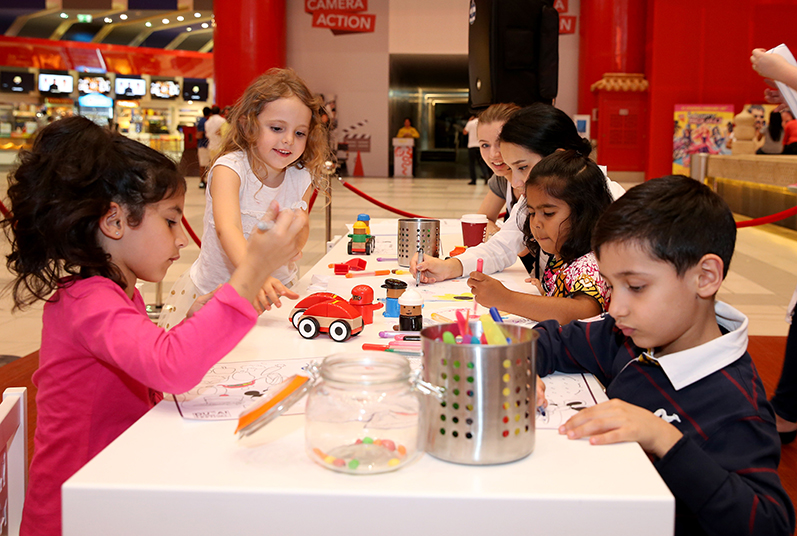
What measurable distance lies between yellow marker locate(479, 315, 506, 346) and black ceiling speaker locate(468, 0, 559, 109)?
311 cm

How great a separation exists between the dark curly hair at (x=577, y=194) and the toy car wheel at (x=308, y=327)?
28.4 inches

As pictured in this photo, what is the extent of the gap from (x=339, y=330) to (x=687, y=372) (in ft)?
2.18

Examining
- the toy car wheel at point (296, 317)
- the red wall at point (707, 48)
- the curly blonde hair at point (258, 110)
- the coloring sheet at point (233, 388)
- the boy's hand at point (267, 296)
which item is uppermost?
the red wall at point (707, 48)

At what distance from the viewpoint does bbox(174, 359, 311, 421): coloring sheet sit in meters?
1.06

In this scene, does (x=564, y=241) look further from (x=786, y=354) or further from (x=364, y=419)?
(x=786, y=354)

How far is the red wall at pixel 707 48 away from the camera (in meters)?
11.7

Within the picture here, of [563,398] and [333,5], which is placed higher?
[333,5]

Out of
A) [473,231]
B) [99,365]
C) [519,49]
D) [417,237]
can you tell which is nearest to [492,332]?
[99,365]

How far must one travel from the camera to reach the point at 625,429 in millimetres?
932

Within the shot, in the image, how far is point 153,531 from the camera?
80 centimetres

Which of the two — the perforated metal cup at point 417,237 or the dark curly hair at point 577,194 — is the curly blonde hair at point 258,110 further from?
the dark curly hair at point 577,194

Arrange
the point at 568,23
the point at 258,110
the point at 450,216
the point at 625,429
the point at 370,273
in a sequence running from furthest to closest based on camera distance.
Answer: the point at 568,23
the point at 450,216
the point at 258,110
the point at 370,273
the point at 625,429

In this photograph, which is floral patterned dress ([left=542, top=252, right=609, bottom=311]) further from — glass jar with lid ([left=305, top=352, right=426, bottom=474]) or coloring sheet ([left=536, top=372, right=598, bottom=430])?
glass jar with lid ([left=305, top=352, right=426, bottom=474])

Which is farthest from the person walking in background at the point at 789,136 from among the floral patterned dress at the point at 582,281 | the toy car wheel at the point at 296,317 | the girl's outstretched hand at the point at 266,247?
the girl's outstretched hand at the point at 266,247
